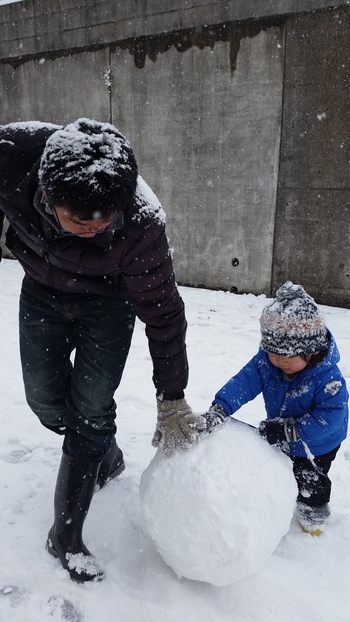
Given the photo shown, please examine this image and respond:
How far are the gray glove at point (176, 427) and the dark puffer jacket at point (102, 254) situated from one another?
59mm

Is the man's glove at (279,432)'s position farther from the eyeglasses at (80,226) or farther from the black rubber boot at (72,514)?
the eyeglasses at (80,226)

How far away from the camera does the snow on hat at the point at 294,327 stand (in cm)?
201

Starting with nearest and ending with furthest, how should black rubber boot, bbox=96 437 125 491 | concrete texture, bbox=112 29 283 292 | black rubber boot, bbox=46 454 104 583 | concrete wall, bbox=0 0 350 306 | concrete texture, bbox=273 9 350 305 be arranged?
1. black rubber boot, bbox=46 454 104 583
2. black rubber boot, bbox=96 437 125 491
3. concrete texture, bbox=273 9 350 305
4. concrete wall, bbox=0 0 350 306
5. concrete texture, bbox=112 29 283 292

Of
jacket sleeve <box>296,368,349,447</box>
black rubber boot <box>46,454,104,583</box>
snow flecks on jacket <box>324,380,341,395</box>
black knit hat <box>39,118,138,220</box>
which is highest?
black knit hat <box>39,118,138,220</box>

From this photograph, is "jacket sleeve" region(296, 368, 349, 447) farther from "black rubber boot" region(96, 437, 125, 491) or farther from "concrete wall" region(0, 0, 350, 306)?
"concrete wall" region(0, 0, 350, 306)

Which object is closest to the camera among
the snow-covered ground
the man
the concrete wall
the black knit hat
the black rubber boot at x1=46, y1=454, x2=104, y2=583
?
the black knit hat

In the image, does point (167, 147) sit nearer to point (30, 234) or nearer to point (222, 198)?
point (222, 198)

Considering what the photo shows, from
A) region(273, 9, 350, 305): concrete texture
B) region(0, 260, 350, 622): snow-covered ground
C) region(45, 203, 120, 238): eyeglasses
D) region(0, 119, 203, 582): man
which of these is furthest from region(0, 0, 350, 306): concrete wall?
region(45, 203, 120, 238): eyeglasses

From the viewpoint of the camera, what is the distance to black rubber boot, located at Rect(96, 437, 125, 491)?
2385mm

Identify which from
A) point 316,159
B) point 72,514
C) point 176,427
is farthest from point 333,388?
point 316,159

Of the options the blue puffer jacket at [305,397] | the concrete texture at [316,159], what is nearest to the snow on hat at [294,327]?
the blue puffer jacket at [305,397]

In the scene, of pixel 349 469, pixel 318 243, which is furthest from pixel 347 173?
pixel 349 469

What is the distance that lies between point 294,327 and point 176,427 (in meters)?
0.61

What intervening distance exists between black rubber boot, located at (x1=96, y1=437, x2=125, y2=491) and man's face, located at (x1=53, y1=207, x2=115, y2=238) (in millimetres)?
1256
